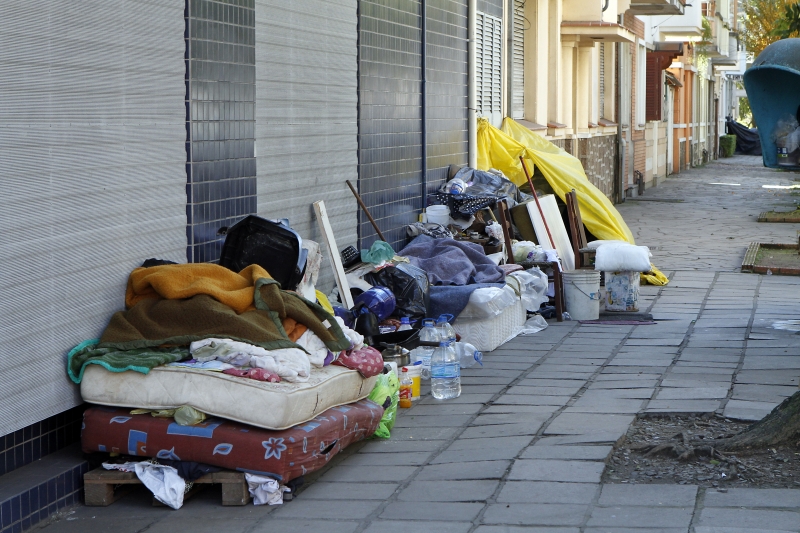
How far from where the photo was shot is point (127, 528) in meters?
4.54

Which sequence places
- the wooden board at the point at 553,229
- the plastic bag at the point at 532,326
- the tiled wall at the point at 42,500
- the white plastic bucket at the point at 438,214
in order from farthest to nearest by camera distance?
the wooden board at the point at 553,229
the white plastic bucket at the point at 438,214
the plastic bag at the point at 532,326
the tiled wall at the point at 42,500

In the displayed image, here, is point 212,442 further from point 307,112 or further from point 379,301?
point 307,112

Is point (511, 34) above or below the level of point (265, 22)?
above

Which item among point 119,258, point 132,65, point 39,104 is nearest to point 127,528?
point 119,258

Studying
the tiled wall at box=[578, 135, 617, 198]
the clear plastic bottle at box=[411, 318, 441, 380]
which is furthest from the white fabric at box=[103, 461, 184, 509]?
the tiled wall at box=[578, 135, 617, 198]

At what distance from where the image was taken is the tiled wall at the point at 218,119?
627cm

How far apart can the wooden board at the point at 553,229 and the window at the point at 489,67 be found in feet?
6.38

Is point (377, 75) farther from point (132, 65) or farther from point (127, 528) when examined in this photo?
point (127, 528)

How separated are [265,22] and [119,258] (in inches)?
98.0

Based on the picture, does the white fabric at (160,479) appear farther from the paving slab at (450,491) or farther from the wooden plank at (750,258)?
the wooden plank at (750,258)

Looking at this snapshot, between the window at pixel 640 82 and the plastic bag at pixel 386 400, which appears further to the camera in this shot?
the window at pixel 640 82

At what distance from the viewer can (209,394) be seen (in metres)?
4.87

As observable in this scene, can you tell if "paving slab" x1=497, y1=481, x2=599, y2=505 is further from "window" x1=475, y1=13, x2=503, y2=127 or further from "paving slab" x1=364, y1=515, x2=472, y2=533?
"window" x1=475, y1=13, x2=503, y2=127

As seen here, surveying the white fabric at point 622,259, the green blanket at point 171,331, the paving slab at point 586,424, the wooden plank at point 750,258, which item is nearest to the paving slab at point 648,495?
the paving slab at point 586,424
